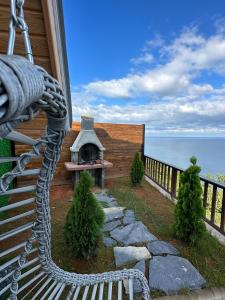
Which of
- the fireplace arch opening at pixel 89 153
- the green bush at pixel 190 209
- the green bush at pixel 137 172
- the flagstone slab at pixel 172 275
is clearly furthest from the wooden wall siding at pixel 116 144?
the flagstone slab at pixel 172 275

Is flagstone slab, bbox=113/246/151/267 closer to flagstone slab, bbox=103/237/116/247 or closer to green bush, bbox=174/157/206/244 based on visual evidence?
flagstone slab, bbox=103/237/116/247

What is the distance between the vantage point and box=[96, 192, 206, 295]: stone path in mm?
1908

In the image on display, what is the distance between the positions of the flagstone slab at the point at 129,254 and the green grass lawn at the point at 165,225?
48 cm

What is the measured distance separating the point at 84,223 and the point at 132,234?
1069mm

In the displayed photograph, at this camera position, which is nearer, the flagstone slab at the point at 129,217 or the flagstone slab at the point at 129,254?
the flagstone slab at the point at 129,254

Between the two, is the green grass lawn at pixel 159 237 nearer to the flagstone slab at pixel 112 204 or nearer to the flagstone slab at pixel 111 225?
the flagstone slab at pixel 112 204

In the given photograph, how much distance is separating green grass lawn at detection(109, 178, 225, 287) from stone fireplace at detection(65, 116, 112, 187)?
0.67 m

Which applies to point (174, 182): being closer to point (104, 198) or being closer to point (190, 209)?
point (104, 198)

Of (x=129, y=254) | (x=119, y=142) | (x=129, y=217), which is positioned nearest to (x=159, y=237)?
(x=129, y=254)

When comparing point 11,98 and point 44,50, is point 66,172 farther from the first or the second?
point 11,98

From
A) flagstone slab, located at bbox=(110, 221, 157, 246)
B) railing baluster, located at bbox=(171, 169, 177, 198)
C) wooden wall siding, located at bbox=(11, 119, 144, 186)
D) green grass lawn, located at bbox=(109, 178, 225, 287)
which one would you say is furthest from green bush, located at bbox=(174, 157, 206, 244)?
wooden wall siding, located at bbox=(11, 119, 144, 186)

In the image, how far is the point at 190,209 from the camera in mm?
2490

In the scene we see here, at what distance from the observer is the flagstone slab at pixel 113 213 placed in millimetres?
3438

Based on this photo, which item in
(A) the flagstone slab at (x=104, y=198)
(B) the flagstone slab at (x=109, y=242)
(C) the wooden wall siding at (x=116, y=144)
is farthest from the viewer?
(C) the wooden wall siding at (x=116, y=144)
